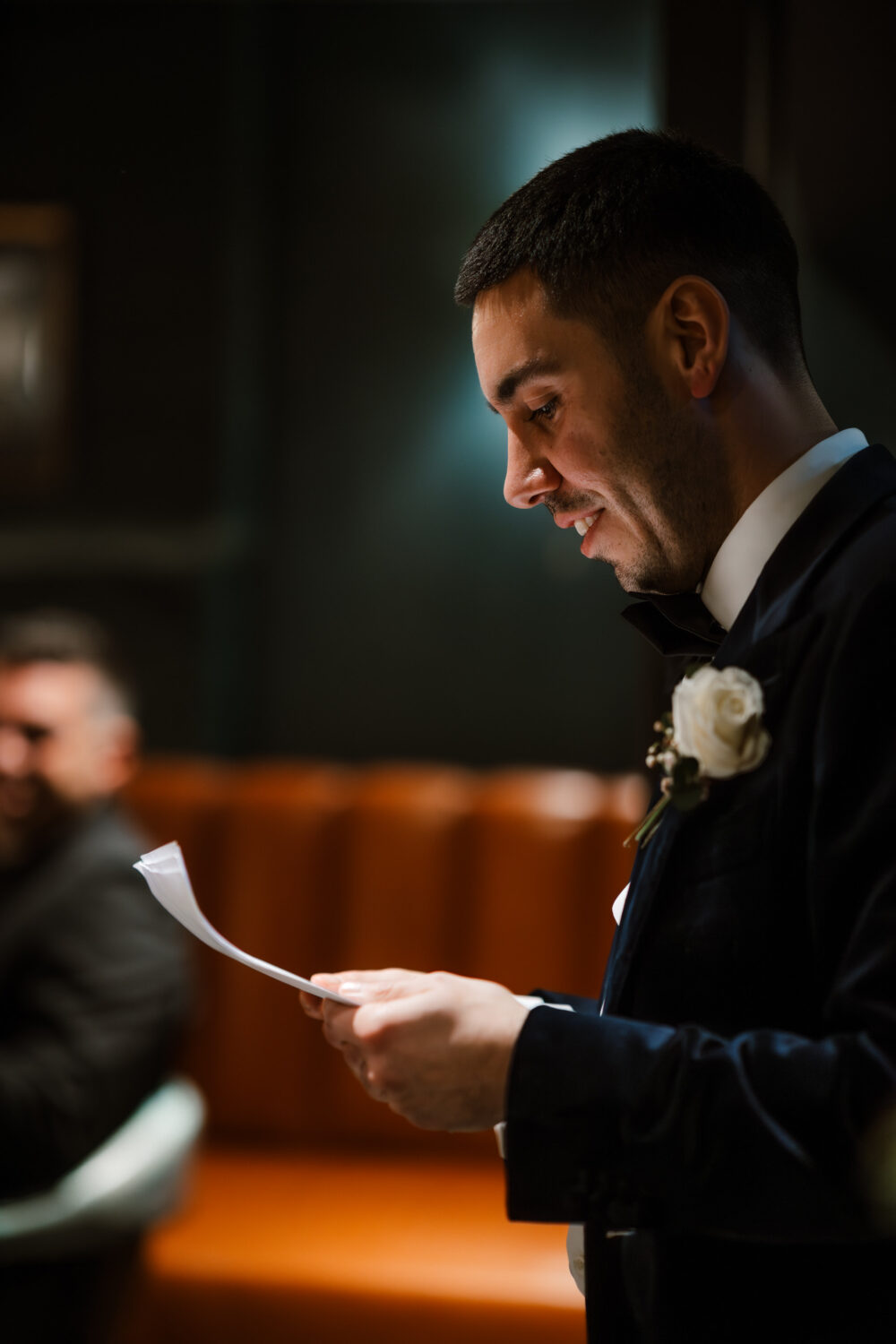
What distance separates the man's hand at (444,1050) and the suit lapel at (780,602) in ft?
0.32

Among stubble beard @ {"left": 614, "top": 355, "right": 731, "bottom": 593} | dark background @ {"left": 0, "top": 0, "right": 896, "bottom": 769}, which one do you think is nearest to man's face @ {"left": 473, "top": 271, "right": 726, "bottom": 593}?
stubble beard @ {"left": 614, "top": 355, "right": 731, "bottom": 593}

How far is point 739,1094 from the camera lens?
575mm

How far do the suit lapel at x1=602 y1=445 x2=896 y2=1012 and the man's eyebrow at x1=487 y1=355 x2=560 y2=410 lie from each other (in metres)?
0.18

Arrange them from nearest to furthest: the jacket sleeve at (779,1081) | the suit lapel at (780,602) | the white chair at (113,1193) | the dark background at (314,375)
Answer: the jacket sleeve at (779,1081) < the suit lapel at (780,602) < the white chair at (113,1193) < the dark background at (314,375)

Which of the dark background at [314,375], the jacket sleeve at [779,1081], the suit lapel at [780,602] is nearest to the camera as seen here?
the jacket sleeve at [779,1081]

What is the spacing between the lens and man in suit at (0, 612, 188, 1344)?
1634 millimetres

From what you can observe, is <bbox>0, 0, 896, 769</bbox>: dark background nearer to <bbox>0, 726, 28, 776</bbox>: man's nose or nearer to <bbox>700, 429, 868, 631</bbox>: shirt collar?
<bbox>0, 726, 28, 776</bbox>: man's nose

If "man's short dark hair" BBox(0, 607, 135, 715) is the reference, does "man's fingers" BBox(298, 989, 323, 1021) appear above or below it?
A: below

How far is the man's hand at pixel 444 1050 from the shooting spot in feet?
2.04

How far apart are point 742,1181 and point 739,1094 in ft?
0.14

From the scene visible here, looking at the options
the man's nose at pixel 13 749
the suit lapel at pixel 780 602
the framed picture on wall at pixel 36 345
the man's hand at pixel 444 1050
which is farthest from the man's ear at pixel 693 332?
the framed picture on wall at pixel 36 345

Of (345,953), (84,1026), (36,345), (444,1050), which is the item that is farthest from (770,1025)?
(36,345)

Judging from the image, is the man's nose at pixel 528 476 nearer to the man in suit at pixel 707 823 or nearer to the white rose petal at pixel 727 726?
the man in suit at pixel 707 823

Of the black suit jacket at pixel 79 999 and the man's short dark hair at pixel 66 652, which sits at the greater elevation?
the man's short dark hair at pixel 66 652
